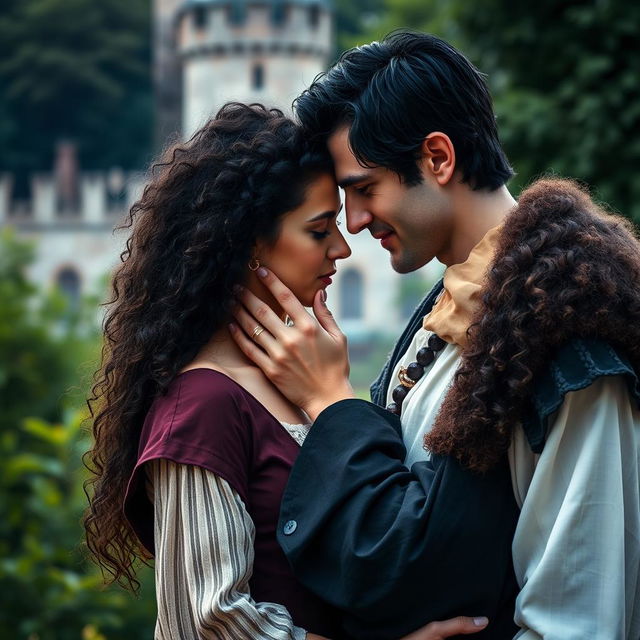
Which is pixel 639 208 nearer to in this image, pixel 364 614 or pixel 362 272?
pixel 364 614

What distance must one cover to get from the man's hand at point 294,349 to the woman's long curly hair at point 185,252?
6cm

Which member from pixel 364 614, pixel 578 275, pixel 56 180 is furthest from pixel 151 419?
pixel 56 180

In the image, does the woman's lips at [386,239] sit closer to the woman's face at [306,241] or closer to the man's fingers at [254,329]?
the woman's face at [306,241]

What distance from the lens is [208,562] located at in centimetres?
234

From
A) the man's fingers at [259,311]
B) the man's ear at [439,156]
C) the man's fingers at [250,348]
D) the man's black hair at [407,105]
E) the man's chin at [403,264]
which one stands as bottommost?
the man's fingers at [250,348]

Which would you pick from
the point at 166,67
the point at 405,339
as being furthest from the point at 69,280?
the point at 405,339

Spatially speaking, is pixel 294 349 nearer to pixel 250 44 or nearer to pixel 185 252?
pixel 185 252

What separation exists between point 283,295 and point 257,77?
116ft

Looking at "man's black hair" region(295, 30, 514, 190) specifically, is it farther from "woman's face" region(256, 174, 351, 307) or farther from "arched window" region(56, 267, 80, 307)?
"arched window" region(56, 267, 80, 307)

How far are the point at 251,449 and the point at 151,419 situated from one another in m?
0.20

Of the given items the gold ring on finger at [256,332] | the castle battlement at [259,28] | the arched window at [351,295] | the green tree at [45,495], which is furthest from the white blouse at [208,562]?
the arched window at [351,295]

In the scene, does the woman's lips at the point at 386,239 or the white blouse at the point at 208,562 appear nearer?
the white blouse at the point at 208,562

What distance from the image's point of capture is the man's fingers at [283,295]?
8.51 ft

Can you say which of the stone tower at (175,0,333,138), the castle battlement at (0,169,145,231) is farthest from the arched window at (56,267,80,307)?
the stone tower at (175,0,333,138)
